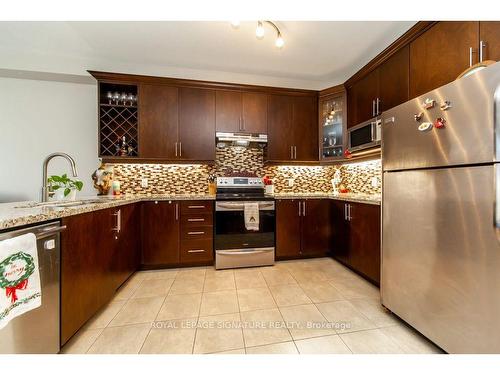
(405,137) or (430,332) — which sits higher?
(405,137)

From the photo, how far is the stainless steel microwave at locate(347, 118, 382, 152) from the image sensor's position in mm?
2139

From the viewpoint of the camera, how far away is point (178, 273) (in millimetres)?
2381

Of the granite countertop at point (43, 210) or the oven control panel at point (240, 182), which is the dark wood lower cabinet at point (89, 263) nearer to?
the granite countertop at point (43, 210)

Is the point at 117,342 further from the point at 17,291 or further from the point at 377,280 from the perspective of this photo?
the point at 377,280

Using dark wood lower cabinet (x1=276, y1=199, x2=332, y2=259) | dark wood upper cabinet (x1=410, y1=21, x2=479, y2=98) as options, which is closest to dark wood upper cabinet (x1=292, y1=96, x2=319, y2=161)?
dark wood lower cabinet (x1=276, y1=199, x2=332, y2=259)

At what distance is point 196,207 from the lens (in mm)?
2512

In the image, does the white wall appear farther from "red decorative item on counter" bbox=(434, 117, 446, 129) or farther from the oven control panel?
"red decorative item on counter" bbox=(434, 117, 446, 129)

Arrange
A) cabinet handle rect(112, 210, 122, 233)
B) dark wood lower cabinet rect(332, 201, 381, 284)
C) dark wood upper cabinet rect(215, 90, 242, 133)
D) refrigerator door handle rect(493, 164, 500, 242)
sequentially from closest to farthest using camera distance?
1. refrigerator door handle rect(493, 164, 500, 242)
2. cabinet handle rect(112, 210, 122, 233)
3. dark wood lower cabinet rect(332, 201, 381, 284)
4. dark wood upper cabinet rect(215, 90, 242, 133)

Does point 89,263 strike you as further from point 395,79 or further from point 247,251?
point 395,79

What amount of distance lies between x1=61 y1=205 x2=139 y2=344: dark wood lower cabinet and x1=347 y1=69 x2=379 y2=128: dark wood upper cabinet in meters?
2.89

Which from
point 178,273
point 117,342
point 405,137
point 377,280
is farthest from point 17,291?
point 377,280

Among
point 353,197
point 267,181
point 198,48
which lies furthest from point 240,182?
point 198,48
